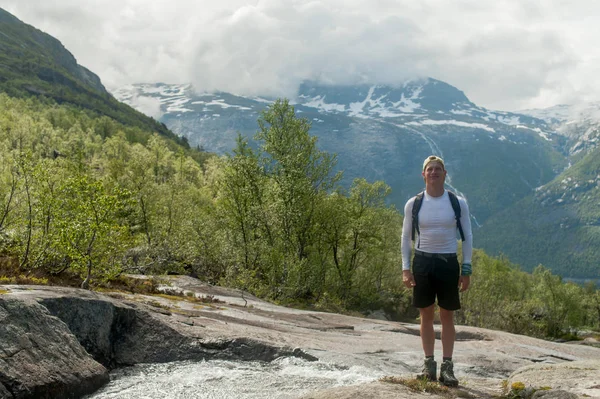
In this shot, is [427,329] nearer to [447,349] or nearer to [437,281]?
[447,349]

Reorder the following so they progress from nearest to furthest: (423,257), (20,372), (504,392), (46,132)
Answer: (20,372) < (504,392) < (423,257) < (46,132)

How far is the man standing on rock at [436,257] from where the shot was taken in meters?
9.82

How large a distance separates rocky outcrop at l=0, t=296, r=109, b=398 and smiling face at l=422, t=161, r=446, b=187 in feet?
25.8

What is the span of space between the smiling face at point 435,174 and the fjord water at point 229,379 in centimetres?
452

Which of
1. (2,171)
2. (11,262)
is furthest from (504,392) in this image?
(2,171)

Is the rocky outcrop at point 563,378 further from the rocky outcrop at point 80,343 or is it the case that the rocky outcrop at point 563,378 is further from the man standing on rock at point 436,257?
the rocky outcrop at point 80,343

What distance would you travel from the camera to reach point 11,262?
19344 mm

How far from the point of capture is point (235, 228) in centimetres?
4103

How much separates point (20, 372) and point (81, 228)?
29.0 feet

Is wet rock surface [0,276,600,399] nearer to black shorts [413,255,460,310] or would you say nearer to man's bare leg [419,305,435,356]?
man's bare leg [419,305,435,356]

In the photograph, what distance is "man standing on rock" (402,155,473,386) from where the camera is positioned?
9820mm

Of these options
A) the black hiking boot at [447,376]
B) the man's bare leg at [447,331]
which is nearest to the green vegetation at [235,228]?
the man's bare leg at [447,331]

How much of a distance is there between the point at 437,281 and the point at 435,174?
2.22m

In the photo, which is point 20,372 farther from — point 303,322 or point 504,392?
point 303,322
